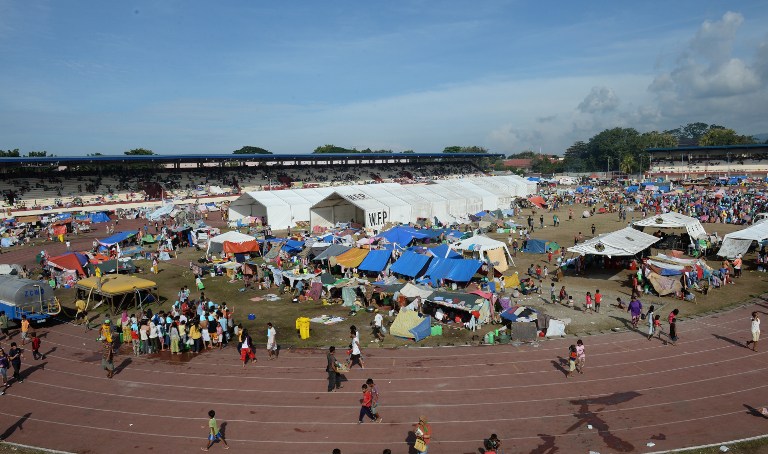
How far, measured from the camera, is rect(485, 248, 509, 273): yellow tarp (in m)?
24.9

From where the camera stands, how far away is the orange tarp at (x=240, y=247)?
95.5 feet

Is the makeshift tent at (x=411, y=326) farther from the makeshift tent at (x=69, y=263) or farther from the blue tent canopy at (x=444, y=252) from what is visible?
the makeshift tent at (x=69, y=263)

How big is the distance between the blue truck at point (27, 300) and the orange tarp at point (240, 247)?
10.4 m

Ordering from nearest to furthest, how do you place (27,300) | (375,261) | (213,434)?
(213,434) < (27,300) < (375,261)

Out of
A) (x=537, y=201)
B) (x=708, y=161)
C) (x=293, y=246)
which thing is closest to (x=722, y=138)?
Answer: (x=708, y=161)

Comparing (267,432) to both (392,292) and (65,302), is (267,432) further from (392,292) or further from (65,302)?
(65,302)

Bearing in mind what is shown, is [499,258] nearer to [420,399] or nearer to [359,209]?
[420,399]

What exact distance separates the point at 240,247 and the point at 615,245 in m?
20.7

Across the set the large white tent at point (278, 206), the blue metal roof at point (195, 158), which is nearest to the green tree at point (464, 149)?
the blue metal roof at point (195, 158)

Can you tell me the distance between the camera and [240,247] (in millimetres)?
29547

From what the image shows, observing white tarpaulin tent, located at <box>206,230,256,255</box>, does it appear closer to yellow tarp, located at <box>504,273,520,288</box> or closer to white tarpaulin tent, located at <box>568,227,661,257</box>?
yellow tarp, located at <box>504,273,520,288</box>

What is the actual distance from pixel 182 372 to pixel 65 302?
38.9 feet

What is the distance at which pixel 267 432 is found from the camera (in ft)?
37.0

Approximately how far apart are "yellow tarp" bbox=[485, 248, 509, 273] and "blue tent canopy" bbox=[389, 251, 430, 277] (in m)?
3.50
